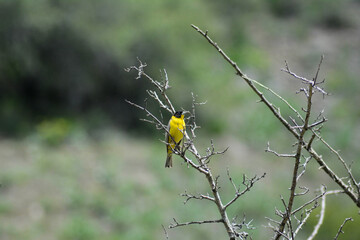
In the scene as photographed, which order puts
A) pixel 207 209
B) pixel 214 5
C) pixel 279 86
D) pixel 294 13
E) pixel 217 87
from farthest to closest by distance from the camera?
pixel 294 13 → pixel 214 5 → pixel 279 86 → pixel 217 87 → pixel 207 209

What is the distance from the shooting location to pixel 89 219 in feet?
44.3

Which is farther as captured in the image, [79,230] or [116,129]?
[116,129]

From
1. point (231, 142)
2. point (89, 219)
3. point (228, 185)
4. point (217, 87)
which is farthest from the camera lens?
point (217, 87)

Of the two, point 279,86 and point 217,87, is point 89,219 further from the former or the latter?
point 279,86

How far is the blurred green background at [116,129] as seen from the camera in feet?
45.4

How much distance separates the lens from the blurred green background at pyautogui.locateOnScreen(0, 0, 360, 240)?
1384 cm

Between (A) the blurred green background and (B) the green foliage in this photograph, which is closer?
(B) the green foliage

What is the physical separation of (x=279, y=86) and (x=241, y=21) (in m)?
5.86

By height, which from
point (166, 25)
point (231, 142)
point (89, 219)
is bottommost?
point (89, 219)

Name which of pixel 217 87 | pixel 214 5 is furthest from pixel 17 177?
pixel 214 5

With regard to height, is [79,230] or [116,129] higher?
[116,129]

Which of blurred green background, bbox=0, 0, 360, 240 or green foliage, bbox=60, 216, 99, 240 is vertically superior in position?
blurred green background, bbox=0, 0, 360, 240

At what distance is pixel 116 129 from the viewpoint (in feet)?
57.7

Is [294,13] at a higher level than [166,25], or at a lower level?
higher
